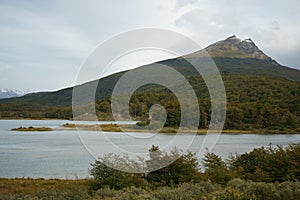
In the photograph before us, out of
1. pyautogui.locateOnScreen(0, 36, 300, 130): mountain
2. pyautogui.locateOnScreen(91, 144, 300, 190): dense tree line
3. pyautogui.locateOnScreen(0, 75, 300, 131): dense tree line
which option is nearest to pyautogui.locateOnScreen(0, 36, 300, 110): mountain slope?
pyautogui.locateOnScreen(0, 36, 300, 130): mountain

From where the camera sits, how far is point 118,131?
73.8 metres

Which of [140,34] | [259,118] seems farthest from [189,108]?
[140,34]

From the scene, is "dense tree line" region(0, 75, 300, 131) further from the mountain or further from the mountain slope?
the mountain slope

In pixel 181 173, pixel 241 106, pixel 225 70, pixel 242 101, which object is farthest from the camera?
A: pixel 225 70

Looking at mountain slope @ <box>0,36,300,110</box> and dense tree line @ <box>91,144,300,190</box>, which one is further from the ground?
mountain slope @ <box>0,36,300,110</box>

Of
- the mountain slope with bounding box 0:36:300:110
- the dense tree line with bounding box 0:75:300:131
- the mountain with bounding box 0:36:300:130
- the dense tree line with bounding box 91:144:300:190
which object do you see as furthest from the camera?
the mountain slope with bounding box 0:36:300:110

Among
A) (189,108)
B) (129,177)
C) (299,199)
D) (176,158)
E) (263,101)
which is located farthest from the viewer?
(263,101)

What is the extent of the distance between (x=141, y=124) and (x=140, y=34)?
214 ft

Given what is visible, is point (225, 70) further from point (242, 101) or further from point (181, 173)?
point (181, 173)

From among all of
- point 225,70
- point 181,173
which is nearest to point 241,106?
point 225,70

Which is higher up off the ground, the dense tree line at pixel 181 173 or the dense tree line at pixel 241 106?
the dense tree line at pixel 241 106

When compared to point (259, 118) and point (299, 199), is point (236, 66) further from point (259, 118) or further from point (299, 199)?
→ point (299, 199)

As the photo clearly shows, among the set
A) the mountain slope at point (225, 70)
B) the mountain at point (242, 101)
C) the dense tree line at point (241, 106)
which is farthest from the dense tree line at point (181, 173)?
the mountain slope at point (225, 70)

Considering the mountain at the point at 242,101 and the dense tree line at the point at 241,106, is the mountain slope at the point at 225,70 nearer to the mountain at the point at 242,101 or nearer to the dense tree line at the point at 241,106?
the mountain at the point at 242,101
